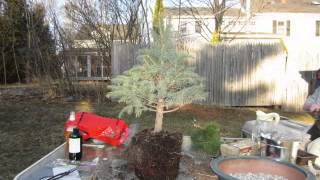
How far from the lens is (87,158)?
2391mm

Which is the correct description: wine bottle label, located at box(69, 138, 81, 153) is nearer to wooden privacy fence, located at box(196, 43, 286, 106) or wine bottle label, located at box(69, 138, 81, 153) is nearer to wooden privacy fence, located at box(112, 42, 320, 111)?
wooden privacy fence, located at box(112, 42, 320, 111)

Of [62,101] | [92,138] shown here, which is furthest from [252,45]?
[92,138]

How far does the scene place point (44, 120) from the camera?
302 inches

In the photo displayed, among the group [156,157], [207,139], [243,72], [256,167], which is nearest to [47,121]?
[243,72]

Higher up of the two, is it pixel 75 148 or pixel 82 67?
pixel 82 67

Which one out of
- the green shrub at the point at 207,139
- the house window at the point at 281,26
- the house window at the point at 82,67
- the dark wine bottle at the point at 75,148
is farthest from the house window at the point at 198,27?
the dark wine bottle at the point at 75,148

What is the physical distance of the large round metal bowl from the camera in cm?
165

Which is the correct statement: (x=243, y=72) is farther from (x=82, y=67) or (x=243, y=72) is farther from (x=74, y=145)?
(x=74, y=145)

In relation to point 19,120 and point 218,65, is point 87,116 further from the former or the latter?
point 218,65

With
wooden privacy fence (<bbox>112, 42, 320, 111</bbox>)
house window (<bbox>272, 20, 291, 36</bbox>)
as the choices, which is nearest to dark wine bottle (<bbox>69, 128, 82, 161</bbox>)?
wooden privacy fence (<bbox>112, 42, 320, 111</bbox>)

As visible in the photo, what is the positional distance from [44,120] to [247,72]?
5.06 metres

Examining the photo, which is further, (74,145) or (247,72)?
(247,72)

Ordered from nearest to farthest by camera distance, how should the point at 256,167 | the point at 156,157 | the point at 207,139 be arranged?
the point at 256,167 → the point at 156,157 → the point at 207,139

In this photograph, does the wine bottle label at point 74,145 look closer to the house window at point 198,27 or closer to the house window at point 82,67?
the house window at point 82,67
